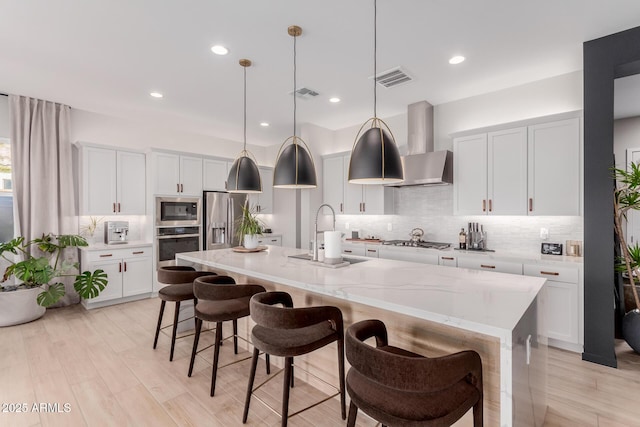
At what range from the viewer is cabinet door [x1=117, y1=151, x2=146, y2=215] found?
4.79m

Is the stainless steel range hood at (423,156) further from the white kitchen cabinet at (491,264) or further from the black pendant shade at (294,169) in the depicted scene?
the black pendant shade at (294,169)

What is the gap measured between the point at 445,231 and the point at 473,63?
220cm

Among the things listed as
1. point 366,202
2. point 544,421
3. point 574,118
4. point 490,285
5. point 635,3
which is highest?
point 635,3

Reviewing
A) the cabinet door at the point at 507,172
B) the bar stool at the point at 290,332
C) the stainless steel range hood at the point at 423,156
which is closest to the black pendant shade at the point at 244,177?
the bar stool at the point at 290,332

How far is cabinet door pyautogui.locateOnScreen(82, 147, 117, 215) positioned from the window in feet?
2.80

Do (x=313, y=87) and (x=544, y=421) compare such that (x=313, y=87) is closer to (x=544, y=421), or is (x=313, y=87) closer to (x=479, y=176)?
(x=479, y=176)

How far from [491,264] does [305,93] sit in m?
3.10

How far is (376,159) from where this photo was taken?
2.15 m

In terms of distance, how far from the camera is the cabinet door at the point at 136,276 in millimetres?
4621

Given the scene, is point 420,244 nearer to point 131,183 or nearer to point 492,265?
point 492,265

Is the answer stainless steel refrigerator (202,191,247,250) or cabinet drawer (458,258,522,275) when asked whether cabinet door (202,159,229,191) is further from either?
cabinet drawer (458,258,522,275)

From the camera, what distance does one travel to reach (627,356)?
116 inches

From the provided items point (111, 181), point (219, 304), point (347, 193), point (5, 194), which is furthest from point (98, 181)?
point (347, 193)

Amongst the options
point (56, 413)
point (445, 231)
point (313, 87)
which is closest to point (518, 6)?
point (313, 87)
